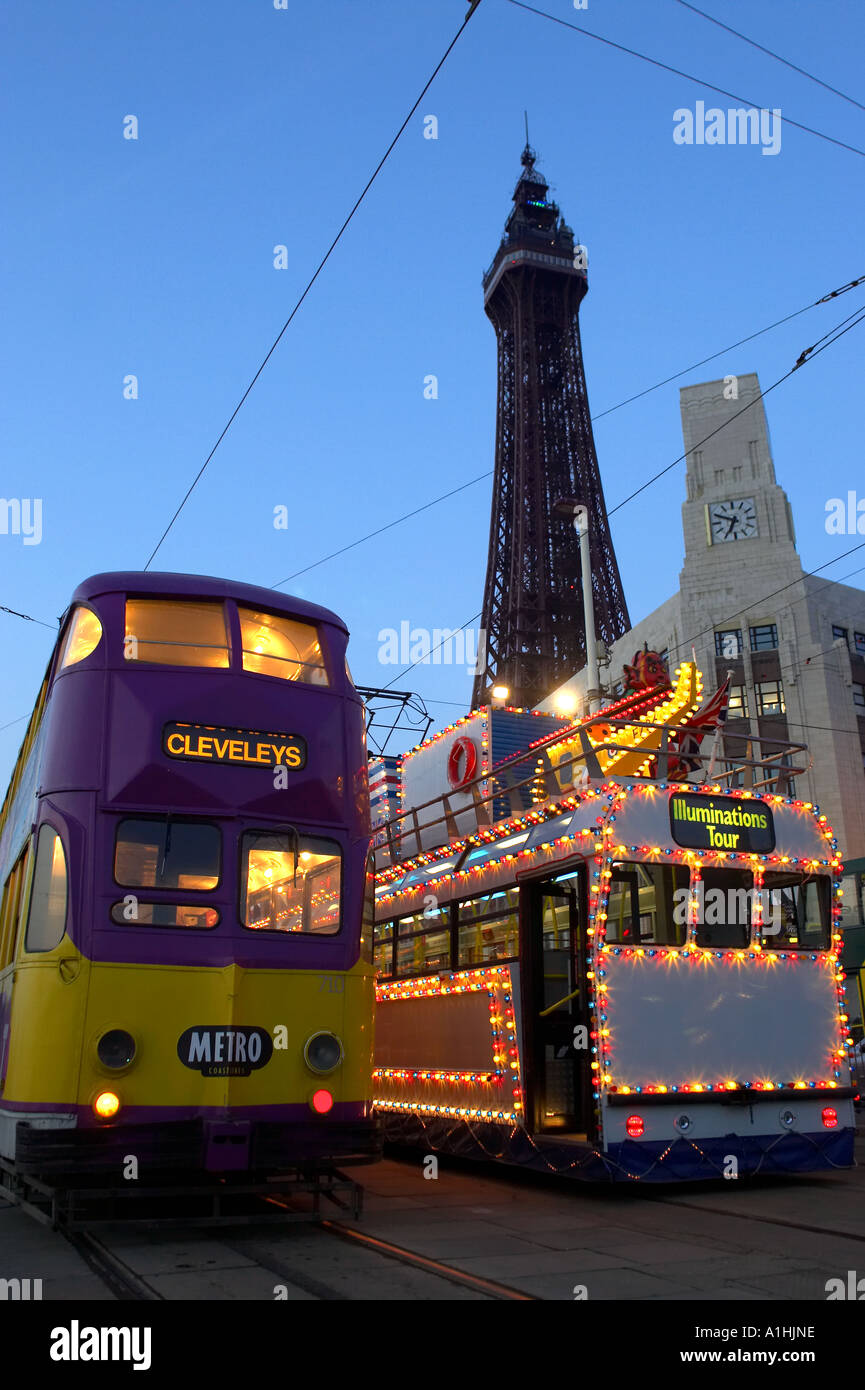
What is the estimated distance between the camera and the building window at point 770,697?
138 feet

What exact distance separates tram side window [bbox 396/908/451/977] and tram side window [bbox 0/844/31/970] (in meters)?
5.01

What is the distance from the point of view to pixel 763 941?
444 inches

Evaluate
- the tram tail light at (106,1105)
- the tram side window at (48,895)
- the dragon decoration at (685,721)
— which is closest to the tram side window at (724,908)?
the dragon decoration at (685,721)

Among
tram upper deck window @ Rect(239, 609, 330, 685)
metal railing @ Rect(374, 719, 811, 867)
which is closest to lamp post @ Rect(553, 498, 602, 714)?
metal railing @ Rect(374, 719, 811, 867)

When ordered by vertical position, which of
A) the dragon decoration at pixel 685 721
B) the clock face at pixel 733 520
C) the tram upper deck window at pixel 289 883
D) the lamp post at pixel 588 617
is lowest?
the tram upper deck window at pixel 289 883

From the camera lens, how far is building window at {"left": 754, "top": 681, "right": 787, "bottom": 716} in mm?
42000

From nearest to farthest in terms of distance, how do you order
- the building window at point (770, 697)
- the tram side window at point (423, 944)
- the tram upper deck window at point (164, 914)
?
1. the tram upper deck window at point (164, 914)
2. the tram side window at point (423, 944)
3. the building window at point (770, 697)

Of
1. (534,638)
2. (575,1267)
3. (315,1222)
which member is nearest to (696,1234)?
(575,1267)

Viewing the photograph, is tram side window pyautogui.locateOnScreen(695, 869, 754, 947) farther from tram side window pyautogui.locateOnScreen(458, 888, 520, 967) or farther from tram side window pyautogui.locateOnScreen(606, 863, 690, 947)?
tram side window pyautogui.locateOnScreen(458, 888, 520, 967)

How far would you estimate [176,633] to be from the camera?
914 centimetres

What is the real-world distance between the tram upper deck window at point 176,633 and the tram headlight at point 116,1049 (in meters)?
2.73

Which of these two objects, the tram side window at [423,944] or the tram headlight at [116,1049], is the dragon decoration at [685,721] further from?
the tram headlight at [116,1049]

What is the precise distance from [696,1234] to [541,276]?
11557 centimetres
